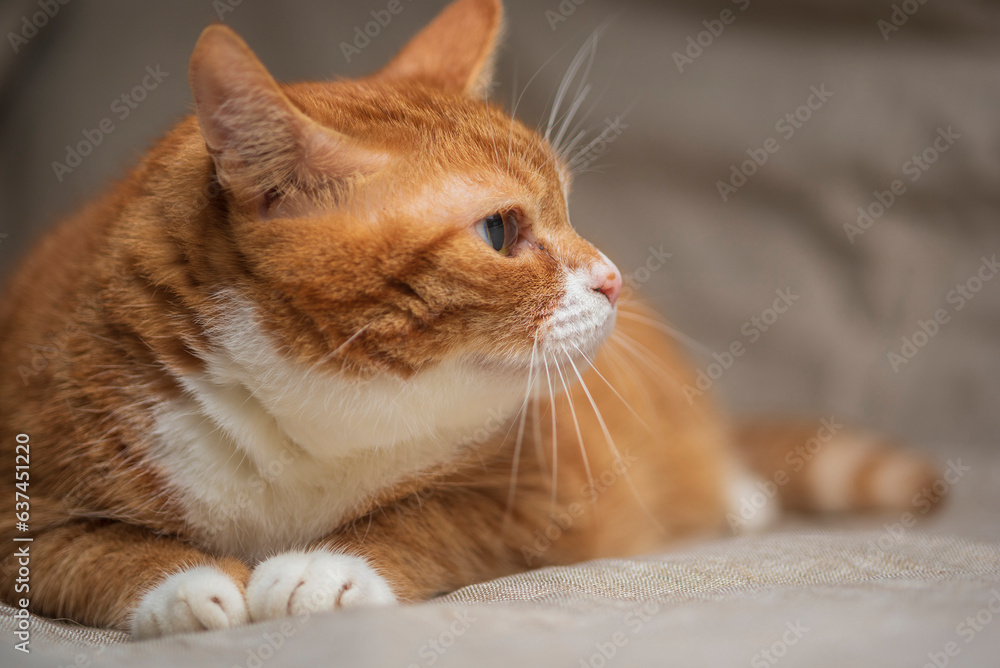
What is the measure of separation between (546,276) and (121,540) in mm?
673

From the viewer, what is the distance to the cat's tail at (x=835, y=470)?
1724mm

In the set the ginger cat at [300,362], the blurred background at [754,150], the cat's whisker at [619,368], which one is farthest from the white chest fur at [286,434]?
the blurred background at [754,150]

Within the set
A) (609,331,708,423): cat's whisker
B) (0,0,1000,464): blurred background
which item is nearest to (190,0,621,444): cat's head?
(609,331,708,423): cat's whisker

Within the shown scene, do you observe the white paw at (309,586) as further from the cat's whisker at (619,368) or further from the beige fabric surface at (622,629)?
the cat's whisker at (619,368)

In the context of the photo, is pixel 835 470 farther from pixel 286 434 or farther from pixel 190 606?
pixel 190 606

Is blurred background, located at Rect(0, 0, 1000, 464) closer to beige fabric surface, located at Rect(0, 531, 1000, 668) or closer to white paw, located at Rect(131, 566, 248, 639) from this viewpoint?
beige fabric surface, located at Rect(0, 531, 1000, 668)

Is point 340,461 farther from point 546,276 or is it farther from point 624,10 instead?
point 624,10

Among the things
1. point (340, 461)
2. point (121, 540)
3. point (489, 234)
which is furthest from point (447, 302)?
point (121, 540)

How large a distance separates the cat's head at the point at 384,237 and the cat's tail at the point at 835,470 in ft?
3.07

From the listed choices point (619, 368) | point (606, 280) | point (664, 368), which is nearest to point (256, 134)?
point (606, 280)

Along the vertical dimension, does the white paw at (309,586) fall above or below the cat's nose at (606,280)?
below

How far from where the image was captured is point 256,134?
97cm

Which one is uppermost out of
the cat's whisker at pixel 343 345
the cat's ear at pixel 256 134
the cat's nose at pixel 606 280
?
the cat's ear at pixel 256 134

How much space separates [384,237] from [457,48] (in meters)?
0.54
